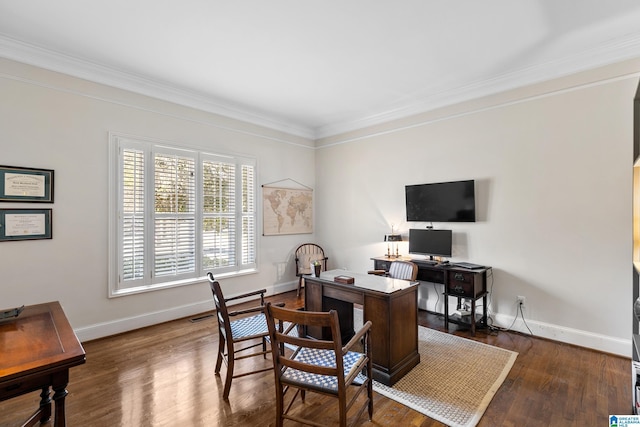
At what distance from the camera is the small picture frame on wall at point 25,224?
2.96 metres

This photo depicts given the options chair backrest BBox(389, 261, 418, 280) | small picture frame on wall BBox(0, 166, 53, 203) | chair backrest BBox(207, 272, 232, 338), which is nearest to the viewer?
chair backrest BBox(207, 272, 232, 338)

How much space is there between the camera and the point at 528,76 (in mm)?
3521

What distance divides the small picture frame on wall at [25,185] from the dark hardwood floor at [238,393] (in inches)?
65.5

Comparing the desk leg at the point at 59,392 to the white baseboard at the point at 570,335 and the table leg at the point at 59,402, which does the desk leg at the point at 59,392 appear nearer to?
the table leg at the point at 59,402

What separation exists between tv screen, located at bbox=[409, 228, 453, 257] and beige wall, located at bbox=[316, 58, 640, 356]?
0.61ft

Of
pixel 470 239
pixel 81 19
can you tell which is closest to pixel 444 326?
pixel 470 239

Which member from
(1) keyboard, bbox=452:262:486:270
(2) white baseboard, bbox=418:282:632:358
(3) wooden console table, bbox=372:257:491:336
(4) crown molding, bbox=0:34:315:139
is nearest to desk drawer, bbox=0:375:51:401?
(4) crown molding, bbox=0:34:315:139

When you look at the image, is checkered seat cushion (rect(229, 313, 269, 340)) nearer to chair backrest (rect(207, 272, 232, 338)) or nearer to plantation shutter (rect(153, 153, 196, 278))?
chair backrest (rect(207, 272, 232, 338))

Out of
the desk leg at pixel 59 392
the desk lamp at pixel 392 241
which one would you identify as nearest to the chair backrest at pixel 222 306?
the desk leg at pixel 59 392

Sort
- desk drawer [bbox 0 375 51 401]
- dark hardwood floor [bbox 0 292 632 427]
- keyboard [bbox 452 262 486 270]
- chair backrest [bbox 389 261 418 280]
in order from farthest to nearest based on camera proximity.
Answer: keyboard [bbox 452 262 486 270], chair backrest [bbox 389 261 418 280], dark hardwood floor [bbox 0 292 632 427], desk drawer [bbox 0 375 51 401]

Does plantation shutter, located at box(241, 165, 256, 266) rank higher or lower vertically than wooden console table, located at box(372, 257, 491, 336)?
higher

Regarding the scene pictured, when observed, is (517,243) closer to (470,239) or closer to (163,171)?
(470,239)

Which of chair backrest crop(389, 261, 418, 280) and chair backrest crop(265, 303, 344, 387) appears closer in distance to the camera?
chair backrest crop(265, 303, 344, 387)

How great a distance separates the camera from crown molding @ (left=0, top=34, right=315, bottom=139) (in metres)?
3.01
